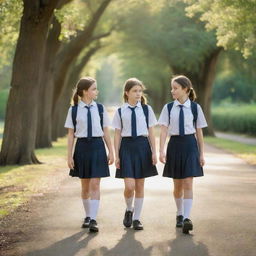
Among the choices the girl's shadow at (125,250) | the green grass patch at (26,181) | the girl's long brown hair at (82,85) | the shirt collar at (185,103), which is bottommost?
the green grass patch at (26,181)

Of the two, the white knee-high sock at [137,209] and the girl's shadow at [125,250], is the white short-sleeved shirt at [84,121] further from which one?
the girl's shadow at [125,250]

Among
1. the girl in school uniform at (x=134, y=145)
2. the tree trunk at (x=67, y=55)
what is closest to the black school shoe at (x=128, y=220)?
the girl in school uniform at (x=134, y=145)

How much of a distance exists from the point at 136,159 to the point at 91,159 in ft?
1.71

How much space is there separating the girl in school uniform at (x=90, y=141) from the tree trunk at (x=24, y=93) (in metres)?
8.40

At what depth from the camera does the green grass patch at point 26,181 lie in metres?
9.56

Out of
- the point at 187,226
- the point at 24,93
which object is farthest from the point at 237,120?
the point at 187,226

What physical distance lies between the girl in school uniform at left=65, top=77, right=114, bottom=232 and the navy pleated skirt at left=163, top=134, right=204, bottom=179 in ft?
2.31

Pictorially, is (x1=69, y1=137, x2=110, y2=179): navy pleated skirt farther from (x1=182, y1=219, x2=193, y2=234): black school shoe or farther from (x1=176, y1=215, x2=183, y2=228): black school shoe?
(x1=182, y1=219, x2=193, y2=234): black school shoe

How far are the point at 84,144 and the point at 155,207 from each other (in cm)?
201

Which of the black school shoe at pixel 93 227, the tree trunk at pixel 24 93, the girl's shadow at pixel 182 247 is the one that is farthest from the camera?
→ the tree trunk at pixel 24 93

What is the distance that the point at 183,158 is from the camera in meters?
6.98

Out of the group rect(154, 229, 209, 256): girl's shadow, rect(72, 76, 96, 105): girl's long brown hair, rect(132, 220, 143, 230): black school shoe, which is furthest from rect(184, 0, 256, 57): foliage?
rect(154, 229, 209, 256): girl's shadow

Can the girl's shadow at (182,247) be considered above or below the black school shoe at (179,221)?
below

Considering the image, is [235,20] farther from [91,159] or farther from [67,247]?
[67,247]
